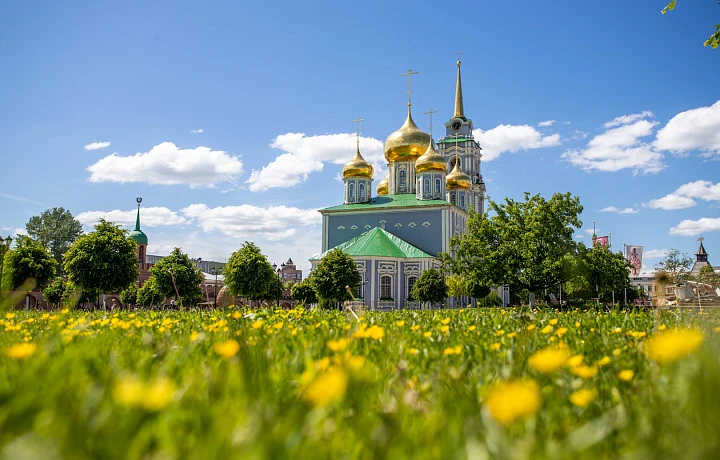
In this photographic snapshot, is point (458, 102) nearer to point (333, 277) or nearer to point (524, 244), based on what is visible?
point (333, 277)

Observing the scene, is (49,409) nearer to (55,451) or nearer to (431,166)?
(55,451)

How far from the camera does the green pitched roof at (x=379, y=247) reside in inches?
1932

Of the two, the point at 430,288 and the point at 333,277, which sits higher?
the point at 333,277

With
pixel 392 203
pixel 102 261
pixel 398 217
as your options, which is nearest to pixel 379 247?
pixel 398 217

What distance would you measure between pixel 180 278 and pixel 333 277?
12.2 metres

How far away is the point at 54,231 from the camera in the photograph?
6694 centimetres

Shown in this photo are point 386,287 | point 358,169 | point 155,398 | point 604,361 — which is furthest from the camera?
point 358,169

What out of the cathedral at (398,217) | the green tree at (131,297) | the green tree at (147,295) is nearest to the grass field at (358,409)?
the cathedral at (398,217)

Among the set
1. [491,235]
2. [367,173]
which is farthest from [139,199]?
[491,235]

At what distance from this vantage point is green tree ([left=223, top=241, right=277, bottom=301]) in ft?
137

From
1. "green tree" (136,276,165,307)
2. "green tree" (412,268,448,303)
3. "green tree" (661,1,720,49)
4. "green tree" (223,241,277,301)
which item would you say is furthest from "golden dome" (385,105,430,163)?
"green tree" (661,1,720,49)

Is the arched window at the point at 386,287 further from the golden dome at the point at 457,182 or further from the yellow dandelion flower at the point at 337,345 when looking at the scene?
the yellow dandelion flower at the point at 337,345

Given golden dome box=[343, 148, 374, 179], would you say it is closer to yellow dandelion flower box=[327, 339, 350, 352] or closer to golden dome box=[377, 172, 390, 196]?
golden dome box=[377, 172, 390, 196]

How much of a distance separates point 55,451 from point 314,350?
7.27 feet
